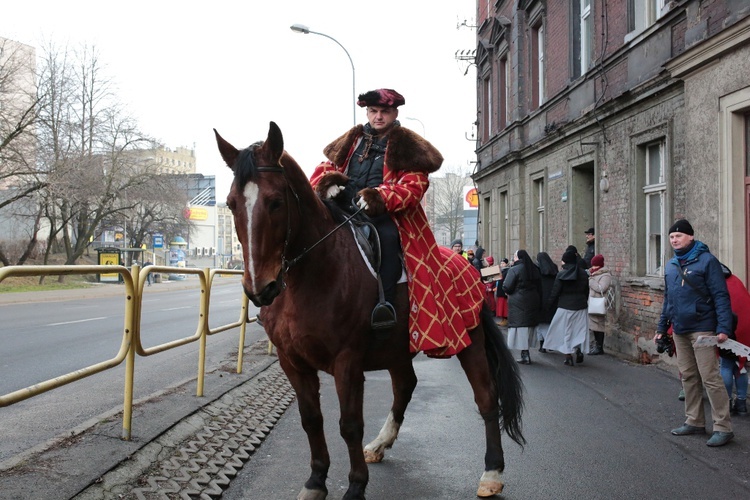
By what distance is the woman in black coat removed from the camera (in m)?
12.8

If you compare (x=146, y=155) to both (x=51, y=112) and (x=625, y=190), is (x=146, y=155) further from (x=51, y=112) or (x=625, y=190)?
(x=625, y=190)

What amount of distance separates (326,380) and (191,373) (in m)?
1.76

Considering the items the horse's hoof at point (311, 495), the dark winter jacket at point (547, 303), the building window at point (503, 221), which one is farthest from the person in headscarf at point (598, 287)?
the building window at point (503, 221)

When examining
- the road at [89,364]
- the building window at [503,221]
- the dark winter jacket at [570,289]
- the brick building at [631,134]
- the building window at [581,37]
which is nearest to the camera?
the road at [89,364]

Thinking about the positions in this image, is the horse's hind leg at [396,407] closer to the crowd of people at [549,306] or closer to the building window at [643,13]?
the crowd of people at [549,306]

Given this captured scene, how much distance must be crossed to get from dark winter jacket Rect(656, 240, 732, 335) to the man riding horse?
9.22 ft

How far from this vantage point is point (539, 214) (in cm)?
2228

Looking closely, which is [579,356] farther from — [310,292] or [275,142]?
[275,142]

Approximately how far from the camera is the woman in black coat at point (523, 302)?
1276 cm

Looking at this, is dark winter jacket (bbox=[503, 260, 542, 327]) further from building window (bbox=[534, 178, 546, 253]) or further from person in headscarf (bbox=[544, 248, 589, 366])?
building window (bbox=[534, 178, 546, 253])

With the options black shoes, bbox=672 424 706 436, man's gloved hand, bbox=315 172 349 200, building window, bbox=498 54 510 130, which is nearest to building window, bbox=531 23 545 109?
building window, bbox=498 54 510 130

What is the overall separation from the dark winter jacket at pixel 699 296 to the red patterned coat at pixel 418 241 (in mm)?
2849

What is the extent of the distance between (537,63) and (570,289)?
1146 cm

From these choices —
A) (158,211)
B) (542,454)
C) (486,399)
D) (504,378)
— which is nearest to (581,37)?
(542,454)
